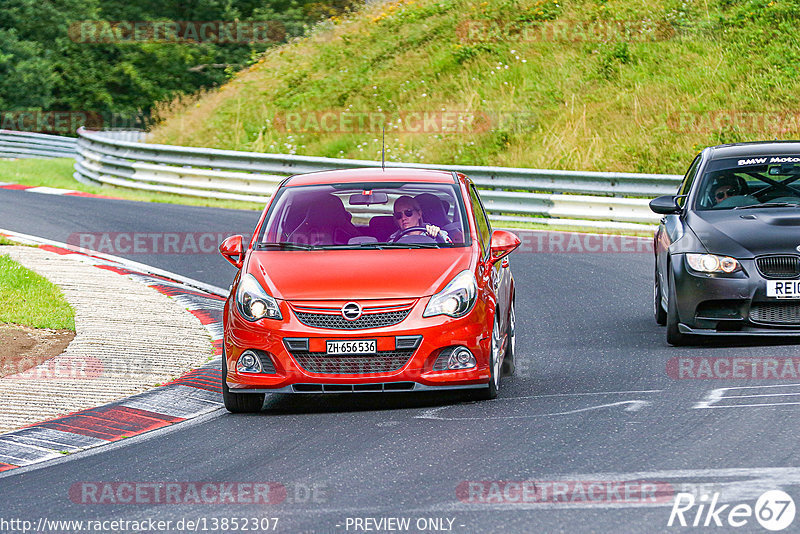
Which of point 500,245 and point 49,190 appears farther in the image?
point 49,190

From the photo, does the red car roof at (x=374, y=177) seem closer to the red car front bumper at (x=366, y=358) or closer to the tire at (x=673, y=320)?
the red car front bumper at (x=366, y=358)

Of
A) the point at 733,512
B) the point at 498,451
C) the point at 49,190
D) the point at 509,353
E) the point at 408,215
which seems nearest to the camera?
the point at 733,512

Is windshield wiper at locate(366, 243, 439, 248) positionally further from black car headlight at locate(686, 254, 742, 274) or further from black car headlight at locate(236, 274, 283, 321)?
black car headlight at locate(686, 254, 742, 274)

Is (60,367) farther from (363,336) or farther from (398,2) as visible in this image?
(398,2)

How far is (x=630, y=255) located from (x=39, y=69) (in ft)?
120

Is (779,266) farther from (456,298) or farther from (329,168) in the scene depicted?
(329,168)

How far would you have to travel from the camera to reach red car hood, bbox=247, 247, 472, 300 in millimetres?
8125

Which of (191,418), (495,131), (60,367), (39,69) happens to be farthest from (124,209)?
(39,69)

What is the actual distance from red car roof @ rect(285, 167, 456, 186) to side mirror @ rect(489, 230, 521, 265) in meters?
0.69

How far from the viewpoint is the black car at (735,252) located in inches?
387

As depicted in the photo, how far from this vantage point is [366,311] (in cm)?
802

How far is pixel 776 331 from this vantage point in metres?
9.86

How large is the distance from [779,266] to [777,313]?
0.37 meters

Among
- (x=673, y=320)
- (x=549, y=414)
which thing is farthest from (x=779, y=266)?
(x=549, y=414)
